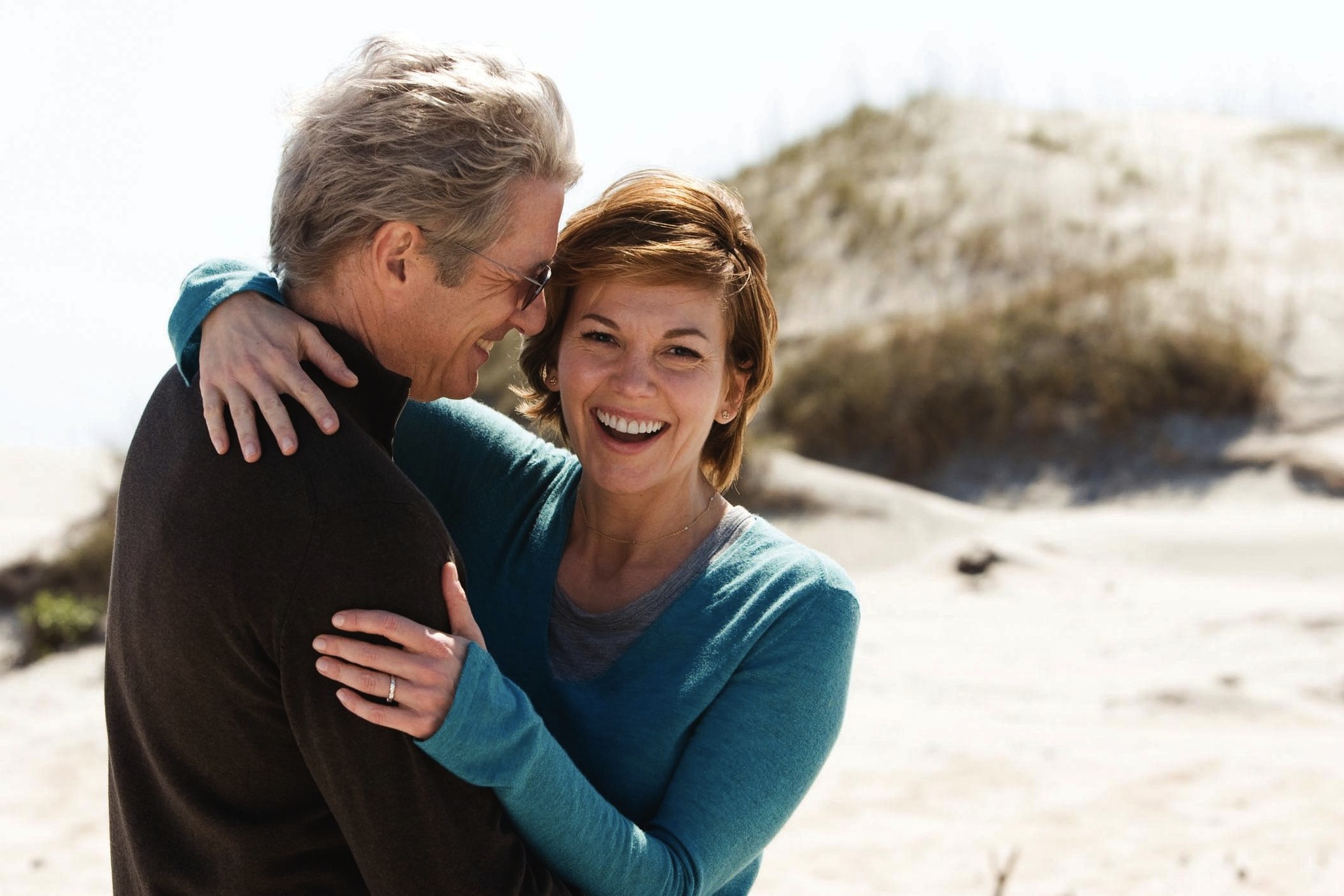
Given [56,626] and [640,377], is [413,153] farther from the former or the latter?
[56,626]

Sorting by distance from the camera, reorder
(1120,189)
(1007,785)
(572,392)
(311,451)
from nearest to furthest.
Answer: (311,451), (572,392), (1007,785), (1120,189)

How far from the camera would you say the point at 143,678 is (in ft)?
6.61

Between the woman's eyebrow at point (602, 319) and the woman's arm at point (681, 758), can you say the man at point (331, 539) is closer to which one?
the woman's arm at point (681, 758)

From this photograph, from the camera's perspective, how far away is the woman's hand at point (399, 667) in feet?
6.02

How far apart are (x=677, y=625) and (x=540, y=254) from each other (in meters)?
0.75

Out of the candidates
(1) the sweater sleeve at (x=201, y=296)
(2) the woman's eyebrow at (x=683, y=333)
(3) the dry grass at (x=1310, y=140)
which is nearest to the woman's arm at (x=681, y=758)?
(2) the woman's eyebrow at (x=683, y=333)

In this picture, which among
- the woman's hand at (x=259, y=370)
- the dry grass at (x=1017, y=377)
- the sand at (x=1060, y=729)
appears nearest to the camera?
the woman's hand at (x=259, y=370)

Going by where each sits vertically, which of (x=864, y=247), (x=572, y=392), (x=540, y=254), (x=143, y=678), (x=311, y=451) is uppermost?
(x=540, y=254)

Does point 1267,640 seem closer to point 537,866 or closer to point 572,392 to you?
point 572,392

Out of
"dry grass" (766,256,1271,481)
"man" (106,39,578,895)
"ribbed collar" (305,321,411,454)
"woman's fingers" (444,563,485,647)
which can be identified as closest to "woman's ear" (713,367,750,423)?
"man" (106,39,578,895)

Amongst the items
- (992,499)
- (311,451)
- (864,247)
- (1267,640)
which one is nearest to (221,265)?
(311,451)

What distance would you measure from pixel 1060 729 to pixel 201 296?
5236 mm

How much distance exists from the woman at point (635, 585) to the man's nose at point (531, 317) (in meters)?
0.24

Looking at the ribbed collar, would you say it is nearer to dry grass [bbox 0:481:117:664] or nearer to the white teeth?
the white teeth
